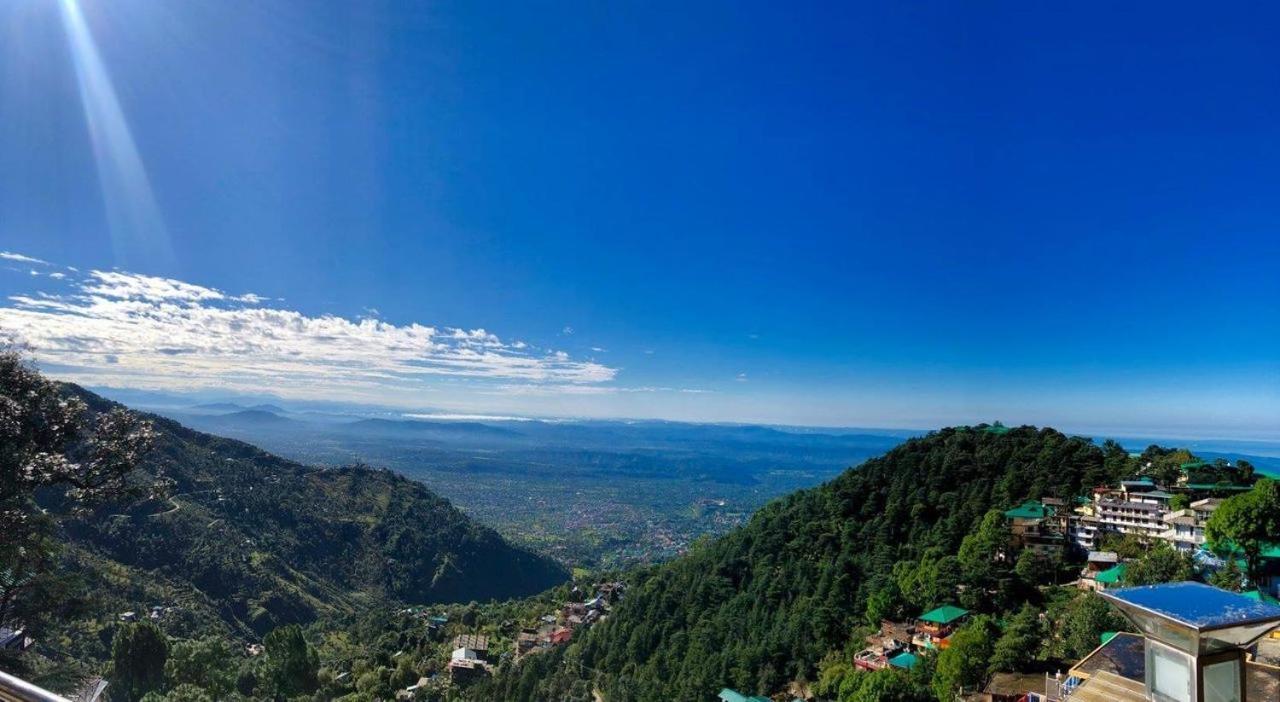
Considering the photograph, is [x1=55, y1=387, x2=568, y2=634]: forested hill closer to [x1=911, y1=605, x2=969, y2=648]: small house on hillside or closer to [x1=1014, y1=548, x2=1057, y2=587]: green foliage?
[x1=911, y1=605, x2=969, y2=648]: small house on hillside

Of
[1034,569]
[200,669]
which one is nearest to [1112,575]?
[1034,569]

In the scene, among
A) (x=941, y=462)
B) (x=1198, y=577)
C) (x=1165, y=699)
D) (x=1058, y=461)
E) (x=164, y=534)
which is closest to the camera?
(x=1165, y=699)

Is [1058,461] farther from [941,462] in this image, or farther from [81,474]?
[81,474]

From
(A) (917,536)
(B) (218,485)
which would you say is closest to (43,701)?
(A) (917,536)

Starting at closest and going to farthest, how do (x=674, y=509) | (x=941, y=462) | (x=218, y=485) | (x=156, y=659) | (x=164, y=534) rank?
1. (x=156, y=659)
2. (x=941, y=462)
3. (x=164, y=534)
4. (x=218, y=485)
5. (x=674, y=509)

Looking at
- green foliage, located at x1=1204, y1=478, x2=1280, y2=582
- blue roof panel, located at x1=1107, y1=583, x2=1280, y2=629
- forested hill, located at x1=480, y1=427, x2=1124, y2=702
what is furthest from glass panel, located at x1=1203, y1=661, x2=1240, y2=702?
forested hill, located at x1=480, y1=427, x2=1124, y2=702

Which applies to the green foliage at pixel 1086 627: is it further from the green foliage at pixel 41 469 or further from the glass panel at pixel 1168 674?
the green foliage at pixel 41 469
